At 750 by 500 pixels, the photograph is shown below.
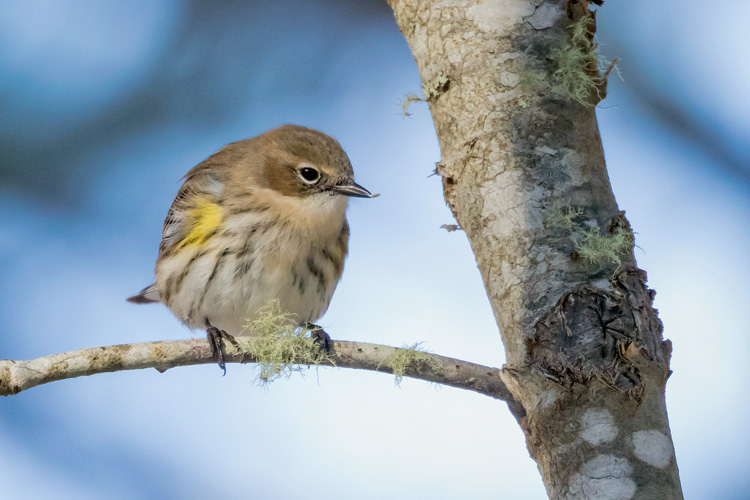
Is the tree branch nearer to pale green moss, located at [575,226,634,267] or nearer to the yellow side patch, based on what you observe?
pale green moss, located at [575,226,634,267]

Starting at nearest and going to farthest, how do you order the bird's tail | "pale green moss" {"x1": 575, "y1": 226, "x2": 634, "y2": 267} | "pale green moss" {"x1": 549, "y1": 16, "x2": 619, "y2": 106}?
"pale green moss" {"x1": 575, "y1": 226, "x2": 634, "y2": 267}
"pale green moss" {"x1": 549, "y1": 16, "x2": 619, "y2": 106}
the bird's tail

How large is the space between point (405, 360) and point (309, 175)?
71.6 inches

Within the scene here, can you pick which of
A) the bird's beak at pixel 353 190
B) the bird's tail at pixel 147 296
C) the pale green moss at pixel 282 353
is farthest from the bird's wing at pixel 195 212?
the pale green moss at pixel 282 353

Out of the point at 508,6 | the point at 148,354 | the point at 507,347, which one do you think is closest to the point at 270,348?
the point at 148,354

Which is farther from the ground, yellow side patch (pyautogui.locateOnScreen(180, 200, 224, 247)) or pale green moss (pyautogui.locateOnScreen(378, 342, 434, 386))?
yellow side patch (pyautogui.locateOnScreen(180, 200, 224, 247))

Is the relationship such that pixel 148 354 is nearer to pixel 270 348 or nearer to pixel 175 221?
pixel 270 348

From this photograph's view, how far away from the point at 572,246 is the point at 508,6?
850 mm

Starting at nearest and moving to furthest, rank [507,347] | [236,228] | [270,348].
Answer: [507,347]
[270,348]
[236,228]

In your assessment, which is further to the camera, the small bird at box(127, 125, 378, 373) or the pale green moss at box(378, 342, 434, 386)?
the small bird at box(127, 125, 378, 373)

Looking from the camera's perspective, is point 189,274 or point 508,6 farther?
point 189,274

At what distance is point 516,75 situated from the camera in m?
2.27

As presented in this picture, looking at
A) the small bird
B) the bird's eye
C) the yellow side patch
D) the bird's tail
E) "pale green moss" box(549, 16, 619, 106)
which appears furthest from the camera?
the bird's tail

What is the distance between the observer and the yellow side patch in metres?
3.52

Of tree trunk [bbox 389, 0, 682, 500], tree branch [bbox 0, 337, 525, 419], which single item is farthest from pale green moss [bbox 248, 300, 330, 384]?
tree trunk [bbox 389, 0, 682, 500]
